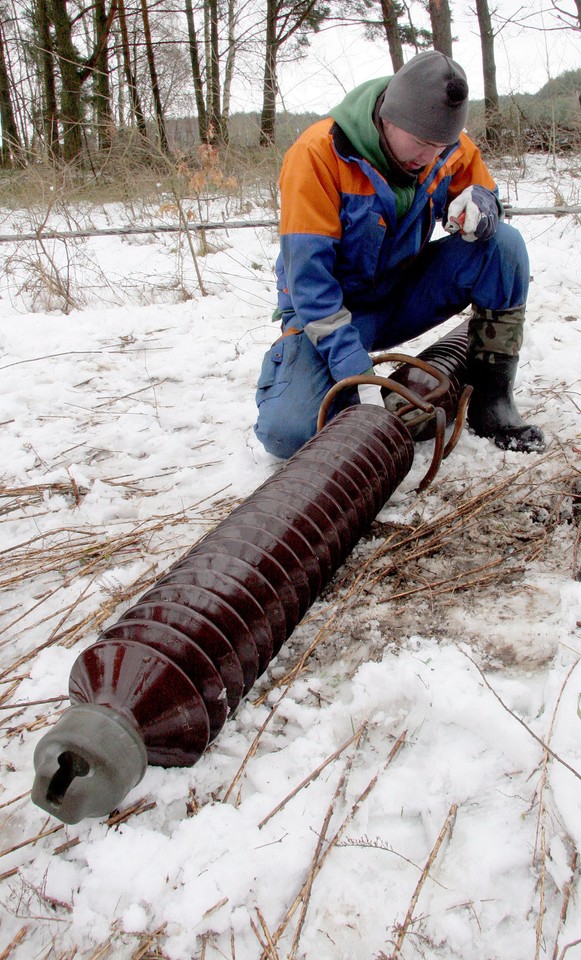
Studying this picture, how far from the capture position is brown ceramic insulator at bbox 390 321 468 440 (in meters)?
2.67

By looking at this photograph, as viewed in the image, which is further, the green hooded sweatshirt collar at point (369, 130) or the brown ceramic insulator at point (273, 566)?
the green hooded sweatshirt collar at point (369, 130)

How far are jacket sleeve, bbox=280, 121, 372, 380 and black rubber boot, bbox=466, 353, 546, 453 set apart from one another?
653 millimetres

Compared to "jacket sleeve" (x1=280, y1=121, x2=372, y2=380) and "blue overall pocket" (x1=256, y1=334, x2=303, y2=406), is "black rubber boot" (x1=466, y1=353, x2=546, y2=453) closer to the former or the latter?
"jacket sleeve" (x1=280, y1=121, x2=372, y2=380)

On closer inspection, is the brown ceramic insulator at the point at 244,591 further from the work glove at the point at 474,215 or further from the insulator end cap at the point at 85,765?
the work glove at the point at 474,215

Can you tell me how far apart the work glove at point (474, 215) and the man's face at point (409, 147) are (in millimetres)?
217

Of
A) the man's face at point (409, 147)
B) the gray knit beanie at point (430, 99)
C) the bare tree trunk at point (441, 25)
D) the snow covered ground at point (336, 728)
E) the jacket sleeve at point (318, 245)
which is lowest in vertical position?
the snow covered ground at point (336, 728)

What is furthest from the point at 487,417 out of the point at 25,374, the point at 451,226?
the point at 25,374

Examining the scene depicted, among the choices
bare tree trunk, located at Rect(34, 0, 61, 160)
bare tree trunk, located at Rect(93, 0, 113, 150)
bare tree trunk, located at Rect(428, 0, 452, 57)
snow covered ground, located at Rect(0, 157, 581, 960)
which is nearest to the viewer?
snow covered ground, located at Rect(0, 157, 581, 960)

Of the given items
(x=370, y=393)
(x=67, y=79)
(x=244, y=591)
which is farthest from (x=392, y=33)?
(x=244, y=591)

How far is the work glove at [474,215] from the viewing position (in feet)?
8.09

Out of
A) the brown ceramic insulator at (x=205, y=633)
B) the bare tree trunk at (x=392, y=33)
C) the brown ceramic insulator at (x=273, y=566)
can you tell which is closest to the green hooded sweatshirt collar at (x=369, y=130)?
the brown ceramic insulator at (x=205, y=633)

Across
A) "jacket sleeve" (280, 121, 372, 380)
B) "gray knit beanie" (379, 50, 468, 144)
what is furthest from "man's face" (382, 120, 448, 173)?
"jacket sleeve" (280, 121, 372, 380)

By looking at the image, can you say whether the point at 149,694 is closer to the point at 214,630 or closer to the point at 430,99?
the point at 214,630

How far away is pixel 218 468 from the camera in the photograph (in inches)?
109
